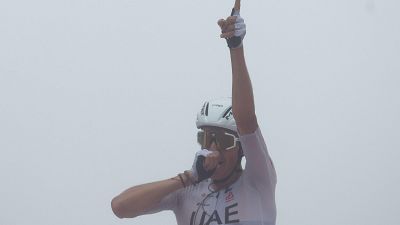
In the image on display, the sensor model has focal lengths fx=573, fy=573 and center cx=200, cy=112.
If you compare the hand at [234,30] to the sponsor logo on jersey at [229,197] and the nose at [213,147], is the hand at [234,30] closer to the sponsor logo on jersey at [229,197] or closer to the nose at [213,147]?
the nose at [213,147]

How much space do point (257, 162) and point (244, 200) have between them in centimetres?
13

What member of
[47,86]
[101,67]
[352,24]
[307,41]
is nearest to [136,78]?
[101,67]

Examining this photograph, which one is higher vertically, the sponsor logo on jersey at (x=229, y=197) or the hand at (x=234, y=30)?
the hand at (x=234, y=30)

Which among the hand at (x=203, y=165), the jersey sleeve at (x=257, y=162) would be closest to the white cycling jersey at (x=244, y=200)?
the jersey sleeve at (x=257, y=162)

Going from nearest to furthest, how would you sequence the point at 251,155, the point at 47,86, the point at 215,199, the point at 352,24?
the point at 251,155, the point at 215,199, the point at 47,86, the point at 352,24

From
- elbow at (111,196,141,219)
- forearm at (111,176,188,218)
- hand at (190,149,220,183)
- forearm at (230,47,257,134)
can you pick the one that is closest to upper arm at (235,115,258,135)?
forearm at (230,47,257,134)

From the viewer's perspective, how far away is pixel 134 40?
3697mm

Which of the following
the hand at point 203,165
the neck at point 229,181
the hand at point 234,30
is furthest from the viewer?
the neck at point 229,181

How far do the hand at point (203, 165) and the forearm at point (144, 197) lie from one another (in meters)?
0.05

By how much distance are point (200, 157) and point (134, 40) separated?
2.20 m

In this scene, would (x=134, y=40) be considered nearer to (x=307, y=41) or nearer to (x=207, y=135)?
(x=307, y=41)

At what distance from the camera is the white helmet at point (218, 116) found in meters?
1.70

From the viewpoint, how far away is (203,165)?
1.61 metres

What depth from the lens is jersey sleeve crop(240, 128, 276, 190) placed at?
157 centimetres
